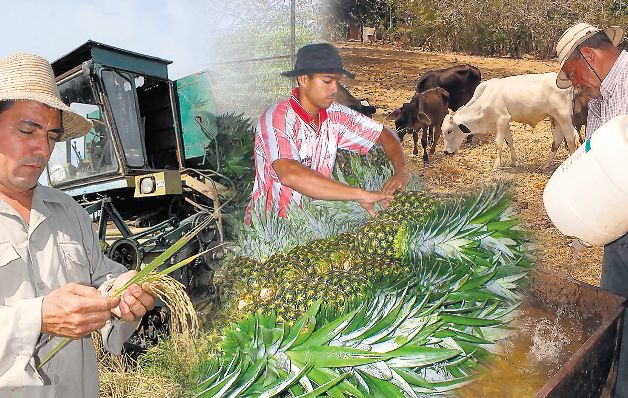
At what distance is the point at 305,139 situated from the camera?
2428 mm

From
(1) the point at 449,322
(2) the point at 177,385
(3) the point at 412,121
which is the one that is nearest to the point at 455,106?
(3) the point at 412,121

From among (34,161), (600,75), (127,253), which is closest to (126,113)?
(127,253)

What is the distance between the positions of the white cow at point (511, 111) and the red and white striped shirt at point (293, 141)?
564 mm

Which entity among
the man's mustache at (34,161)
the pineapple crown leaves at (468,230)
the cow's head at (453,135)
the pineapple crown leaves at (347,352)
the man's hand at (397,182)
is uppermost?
the man's mustache at (34,161)

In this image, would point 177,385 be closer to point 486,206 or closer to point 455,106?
point 486,206

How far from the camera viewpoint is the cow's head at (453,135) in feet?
8.91

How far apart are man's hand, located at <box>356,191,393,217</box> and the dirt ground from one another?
232mm

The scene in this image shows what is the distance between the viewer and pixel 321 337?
2023 mm

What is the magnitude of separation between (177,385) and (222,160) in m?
1.32

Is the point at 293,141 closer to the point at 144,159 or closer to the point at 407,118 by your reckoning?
the point at 407,118

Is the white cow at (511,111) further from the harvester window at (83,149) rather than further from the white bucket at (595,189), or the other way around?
the harvester window at (83,149)

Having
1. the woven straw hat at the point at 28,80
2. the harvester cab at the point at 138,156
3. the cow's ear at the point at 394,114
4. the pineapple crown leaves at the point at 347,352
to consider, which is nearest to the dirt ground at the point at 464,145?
the cow's ear at the point at 394,114

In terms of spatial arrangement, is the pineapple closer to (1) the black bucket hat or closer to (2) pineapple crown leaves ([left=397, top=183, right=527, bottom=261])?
(2) pineapple crown leaves ([left=397, top=183, right=527, bottom=261])

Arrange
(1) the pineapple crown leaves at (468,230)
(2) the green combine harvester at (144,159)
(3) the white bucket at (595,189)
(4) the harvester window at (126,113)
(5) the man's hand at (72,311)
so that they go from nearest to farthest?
(5) the man's hand at (72,311) < (3) the white bucket at (595,189) < (1) the pineapple crown leaves at (468,230) < (2) the green combine harvester at (144,159) < (4) the harvester window at (126,113)
